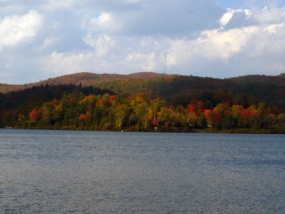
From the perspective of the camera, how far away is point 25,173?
42562 millimetres

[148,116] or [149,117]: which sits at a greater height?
[148,116]

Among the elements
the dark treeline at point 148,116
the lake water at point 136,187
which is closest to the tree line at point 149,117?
the dark treeline at point 148,116

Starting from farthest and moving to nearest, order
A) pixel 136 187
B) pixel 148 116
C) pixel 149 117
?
1. pixel 149 117
2. pixel 148 116
3. pixel 136 187

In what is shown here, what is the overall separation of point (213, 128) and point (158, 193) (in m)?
144

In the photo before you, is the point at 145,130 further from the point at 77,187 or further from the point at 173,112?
the point at 77,187

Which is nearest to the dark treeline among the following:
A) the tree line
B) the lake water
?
the tree line

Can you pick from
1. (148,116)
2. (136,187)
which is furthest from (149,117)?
(136,187)

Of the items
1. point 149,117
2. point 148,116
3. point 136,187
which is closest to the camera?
point 136,187

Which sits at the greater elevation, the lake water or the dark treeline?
the dark treeline

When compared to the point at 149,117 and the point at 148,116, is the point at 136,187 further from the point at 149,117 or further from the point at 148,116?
the point at 149,117

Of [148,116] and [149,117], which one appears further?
[149,117]

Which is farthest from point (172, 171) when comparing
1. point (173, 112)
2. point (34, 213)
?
point (173, 112)

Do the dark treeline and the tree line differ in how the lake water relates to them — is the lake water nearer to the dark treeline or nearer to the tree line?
the tree line

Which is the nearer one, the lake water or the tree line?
the lake water
